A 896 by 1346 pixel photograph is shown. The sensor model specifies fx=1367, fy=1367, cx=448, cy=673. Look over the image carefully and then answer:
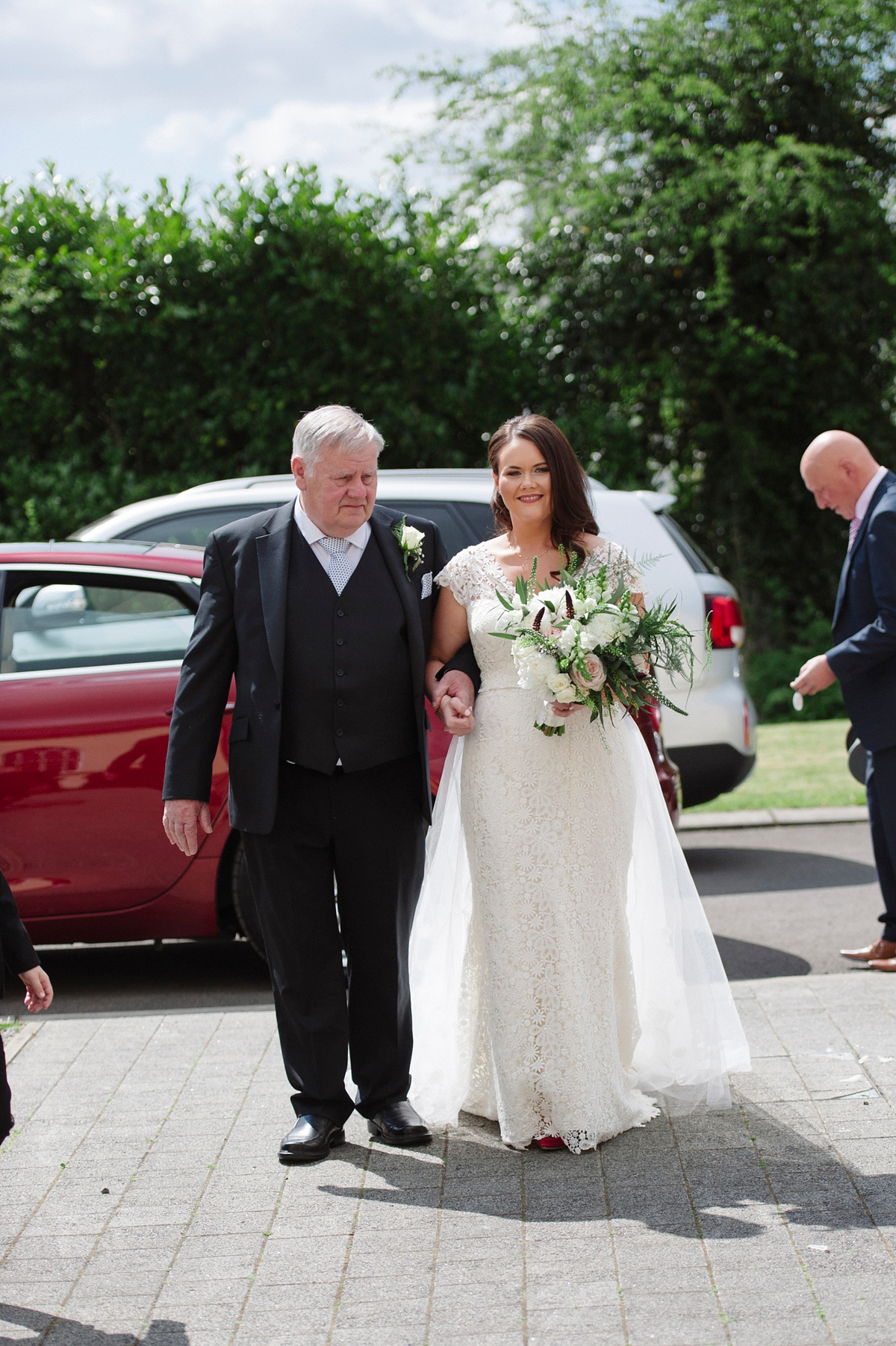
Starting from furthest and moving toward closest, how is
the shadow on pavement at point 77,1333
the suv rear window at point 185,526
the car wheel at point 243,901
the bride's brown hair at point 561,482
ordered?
the suv rear window at point 185,526
the car wheel at point 243,901
the bride's brown hair at point 561,482
the shadow on pavement at point 77,1333

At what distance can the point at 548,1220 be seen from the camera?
3.32 meters

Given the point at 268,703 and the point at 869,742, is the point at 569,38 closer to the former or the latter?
the point at 869,742

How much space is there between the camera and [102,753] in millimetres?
5293

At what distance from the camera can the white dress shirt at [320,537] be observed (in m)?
3.84

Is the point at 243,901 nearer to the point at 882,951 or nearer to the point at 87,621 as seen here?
the point at 87,621

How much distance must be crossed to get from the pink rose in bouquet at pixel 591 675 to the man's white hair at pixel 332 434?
821mm

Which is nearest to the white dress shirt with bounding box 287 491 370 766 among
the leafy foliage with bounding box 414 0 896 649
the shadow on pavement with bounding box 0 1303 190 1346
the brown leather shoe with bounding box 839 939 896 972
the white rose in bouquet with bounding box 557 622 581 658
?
the white rose in bouquet with bounding box 557 622 581 658

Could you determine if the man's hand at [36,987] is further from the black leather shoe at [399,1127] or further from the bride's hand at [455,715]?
the bride's hand at [455,715]

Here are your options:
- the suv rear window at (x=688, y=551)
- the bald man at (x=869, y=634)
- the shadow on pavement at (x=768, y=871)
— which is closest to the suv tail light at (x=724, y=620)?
the suv rear window at (x=688, y=551)

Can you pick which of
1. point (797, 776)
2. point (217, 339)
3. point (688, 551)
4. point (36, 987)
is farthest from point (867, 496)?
point (217, 339)

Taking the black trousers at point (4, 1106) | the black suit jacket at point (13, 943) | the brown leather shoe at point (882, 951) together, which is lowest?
the brown leather shoe at point (882, 951)

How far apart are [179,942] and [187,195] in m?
7.79

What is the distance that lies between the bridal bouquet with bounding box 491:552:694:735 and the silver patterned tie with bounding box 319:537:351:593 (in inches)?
17.4

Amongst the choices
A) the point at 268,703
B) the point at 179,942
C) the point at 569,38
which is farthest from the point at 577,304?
the point at 268,703
